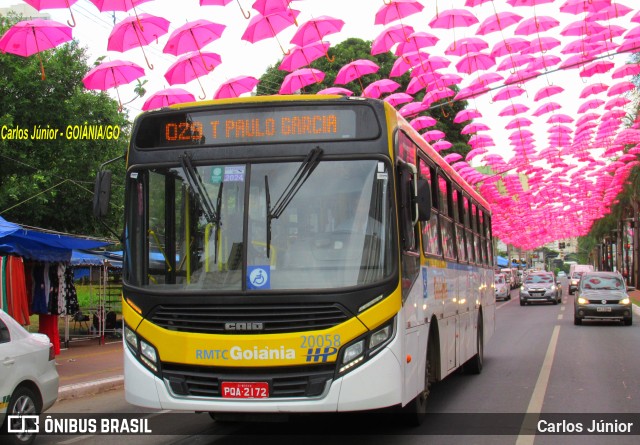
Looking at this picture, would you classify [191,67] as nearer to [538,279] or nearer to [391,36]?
[391,36]

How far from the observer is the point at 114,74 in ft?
49.1

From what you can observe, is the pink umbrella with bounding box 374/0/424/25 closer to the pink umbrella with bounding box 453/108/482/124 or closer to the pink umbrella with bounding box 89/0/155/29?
the pink umbrella with bounding box 89/0/155/29

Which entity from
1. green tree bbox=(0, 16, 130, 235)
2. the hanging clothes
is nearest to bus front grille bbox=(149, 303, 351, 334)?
the hanging clothes

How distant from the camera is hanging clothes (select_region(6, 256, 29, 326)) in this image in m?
13.2

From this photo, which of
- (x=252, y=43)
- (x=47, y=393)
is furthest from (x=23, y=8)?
(x=47, y=393)

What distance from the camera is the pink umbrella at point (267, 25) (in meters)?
13.8

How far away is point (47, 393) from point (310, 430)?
2880mm

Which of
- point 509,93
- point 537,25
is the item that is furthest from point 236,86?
point 509,93

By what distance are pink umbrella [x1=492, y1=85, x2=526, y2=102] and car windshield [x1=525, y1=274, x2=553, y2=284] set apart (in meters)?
24.6

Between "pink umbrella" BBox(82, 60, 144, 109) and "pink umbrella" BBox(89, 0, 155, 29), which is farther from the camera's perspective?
"pink umbrella" BBox(82, 60, 144, 109)

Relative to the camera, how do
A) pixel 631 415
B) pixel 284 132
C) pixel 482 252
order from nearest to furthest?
pixel 284 132 < pixel 631 415 < pixel 482 252

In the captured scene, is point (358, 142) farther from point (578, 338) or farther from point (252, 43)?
point (578, 338)

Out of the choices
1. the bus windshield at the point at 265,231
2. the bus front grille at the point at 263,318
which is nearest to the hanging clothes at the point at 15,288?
the bus windshield at the point at 265,231

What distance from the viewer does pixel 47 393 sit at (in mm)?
8375
